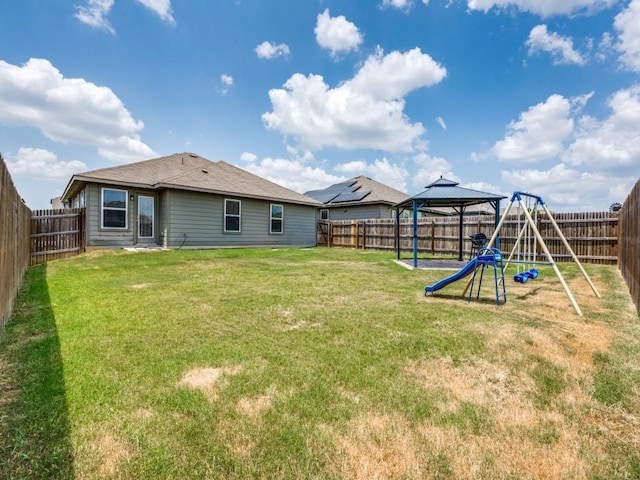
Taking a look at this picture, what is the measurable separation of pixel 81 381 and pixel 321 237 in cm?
1890

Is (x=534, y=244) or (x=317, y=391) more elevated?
(x=534, y=244)

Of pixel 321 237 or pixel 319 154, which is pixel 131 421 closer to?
pixel 321 237

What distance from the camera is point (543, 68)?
1297 cm

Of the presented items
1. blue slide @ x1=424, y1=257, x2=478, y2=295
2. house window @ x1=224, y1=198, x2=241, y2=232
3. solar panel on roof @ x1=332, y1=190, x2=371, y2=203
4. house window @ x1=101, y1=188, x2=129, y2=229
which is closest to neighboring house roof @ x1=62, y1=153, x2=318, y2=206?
house window @ x1=101, y1=188, x2=129, y2=229

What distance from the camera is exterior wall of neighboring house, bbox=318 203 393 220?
23.0 meters

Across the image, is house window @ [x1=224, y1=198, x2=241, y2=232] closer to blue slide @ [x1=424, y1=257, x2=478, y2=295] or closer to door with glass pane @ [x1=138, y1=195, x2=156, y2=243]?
door with glass pane @ [x1=138, y1=195, x2=156, y2=243]

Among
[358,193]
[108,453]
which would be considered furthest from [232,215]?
[108,453]

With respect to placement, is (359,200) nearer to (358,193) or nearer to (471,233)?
(358,193)

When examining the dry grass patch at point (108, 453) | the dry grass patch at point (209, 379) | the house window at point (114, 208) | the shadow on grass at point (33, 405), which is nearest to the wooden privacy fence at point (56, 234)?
the house window at point (114, 208)

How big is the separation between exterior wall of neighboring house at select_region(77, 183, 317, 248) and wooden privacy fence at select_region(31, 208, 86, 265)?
0.48 m

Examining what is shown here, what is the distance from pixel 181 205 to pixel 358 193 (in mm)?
14236

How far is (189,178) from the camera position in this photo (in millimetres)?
14445

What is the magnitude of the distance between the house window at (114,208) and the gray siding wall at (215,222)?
1.51 meters

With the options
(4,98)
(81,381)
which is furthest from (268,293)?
(4,98)
